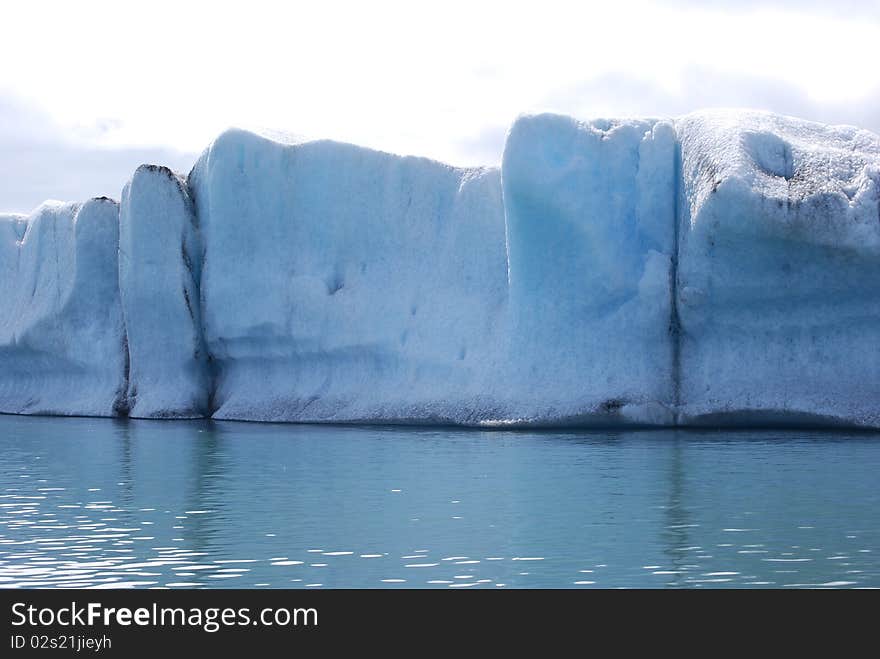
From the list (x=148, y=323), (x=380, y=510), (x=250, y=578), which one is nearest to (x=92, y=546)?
(x=250, y=578)

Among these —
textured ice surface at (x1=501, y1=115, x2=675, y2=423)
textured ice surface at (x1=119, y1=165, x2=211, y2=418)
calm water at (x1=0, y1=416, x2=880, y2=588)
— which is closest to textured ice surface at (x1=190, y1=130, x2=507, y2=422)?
textured ice surface at (x1=119, y1=165, x2=211, y2=418)

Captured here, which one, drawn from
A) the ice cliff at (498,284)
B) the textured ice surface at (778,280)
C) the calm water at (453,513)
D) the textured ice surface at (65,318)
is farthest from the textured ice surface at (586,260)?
the textured ice surface at (65,318)

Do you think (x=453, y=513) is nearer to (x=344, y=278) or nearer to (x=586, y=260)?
(x=586, y=260)

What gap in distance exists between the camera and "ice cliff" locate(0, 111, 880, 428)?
13.5 metres

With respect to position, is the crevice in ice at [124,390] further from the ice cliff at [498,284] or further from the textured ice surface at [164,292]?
the textured ice surface at [164,292]

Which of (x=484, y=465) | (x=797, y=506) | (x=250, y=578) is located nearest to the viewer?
(x=250, y=578)

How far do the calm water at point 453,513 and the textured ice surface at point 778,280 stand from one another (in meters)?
0.91

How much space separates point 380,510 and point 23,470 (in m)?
4.38

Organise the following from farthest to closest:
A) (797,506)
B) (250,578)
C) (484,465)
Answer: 1. (484,465)
2. (797,506)
3. (250,578)

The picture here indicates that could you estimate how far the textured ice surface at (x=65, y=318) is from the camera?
19672mm

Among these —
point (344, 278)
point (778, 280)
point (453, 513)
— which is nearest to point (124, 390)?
point (344, 278)

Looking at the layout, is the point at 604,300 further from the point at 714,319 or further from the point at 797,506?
the point at 797,506

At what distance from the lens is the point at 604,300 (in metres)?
14.6
